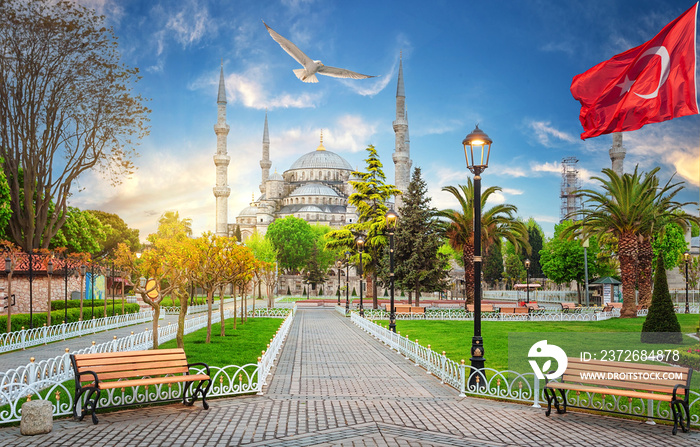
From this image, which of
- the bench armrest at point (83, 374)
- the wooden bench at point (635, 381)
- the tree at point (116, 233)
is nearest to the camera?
the wooden bench at point (635, 381)

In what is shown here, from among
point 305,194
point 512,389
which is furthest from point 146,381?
point 305,194

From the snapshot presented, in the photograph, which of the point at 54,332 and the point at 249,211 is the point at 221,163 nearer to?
the point at 249,211

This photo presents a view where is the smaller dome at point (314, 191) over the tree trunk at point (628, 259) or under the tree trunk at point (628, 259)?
over

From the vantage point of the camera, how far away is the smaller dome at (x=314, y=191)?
103m

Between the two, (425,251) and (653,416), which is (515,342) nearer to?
(653,416)

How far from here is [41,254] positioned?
24.6 meters

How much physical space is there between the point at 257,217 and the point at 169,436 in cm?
9282

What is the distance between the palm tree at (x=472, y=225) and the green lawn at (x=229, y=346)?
1294cm

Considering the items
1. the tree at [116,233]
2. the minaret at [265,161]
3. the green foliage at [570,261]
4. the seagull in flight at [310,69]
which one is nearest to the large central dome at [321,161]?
the minaret at [265,161]

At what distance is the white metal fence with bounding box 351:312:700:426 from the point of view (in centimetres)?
731

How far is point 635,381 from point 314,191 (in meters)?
97.8

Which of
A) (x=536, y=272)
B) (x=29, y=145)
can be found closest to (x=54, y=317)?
(x=29, y=145)

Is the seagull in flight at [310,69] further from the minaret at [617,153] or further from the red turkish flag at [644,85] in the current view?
the minaret at [617,153]

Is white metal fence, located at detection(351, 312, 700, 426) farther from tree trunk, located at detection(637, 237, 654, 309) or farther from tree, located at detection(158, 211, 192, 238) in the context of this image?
tree, located at detection(158, 211, 192, 238)
